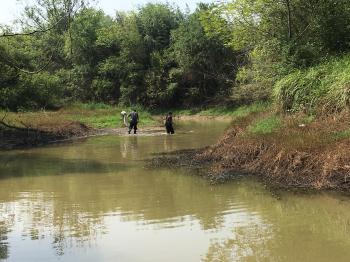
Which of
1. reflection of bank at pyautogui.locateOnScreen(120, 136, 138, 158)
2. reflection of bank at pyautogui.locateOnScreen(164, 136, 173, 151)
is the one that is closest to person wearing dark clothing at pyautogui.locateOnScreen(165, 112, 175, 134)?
reflection of bank at pyautogui.locateOnScreen(164, 136, 173, 151)

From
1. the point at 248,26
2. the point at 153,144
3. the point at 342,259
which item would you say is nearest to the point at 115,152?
the point at 153,144

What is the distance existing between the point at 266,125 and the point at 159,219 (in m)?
7.54

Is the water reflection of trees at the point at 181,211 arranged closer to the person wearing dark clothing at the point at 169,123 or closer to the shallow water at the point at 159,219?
the shallow water at the point at 159,219

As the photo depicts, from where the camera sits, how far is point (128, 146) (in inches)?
877

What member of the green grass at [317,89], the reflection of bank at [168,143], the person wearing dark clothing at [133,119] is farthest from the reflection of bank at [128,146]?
the green grass at [317,89]

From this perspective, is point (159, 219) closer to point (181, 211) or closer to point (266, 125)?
point (181, 211)

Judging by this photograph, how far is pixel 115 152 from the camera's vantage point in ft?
66.7

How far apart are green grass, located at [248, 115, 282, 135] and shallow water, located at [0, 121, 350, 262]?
112 inches

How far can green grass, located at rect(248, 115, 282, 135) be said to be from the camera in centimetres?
1555

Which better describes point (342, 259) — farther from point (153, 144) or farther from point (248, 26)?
point (248, 26)

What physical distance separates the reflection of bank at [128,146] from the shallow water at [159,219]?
13.4 feet

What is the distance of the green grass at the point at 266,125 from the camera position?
612 inches

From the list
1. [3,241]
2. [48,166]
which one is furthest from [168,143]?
[3,241]

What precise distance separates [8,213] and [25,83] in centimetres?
1992
